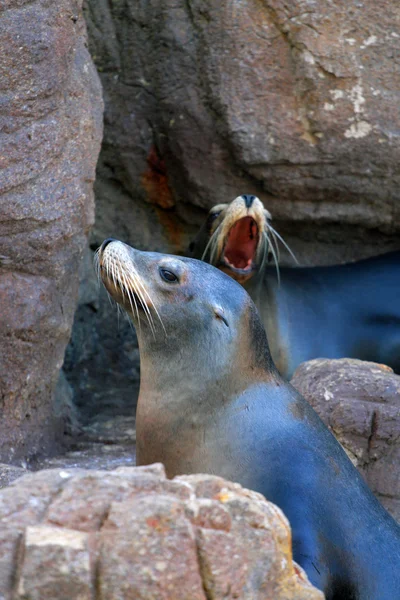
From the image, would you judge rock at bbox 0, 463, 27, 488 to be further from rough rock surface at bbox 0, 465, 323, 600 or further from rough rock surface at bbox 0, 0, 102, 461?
rough rock surface at bbox 0, 465, 323, 600

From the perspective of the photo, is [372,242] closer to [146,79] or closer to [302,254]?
[302,254]

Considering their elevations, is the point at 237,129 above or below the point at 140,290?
below

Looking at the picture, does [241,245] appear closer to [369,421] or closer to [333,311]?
[333,311]

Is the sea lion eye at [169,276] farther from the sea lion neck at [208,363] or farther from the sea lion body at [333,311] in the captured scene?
the sea lion body at [333,311]

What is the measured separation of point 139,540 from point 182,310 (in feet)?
6.45

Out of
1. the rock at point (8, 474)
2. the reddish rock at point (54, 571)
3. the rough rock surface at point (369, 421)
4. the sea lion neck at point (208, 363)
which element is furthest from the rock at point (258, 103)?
the reddish rock at point (54, 571)

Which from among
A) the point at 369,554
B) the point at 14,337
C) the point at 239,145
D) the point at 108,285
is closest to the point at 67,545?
the point at 369,554

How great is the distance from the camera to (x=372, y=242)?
23.9ft

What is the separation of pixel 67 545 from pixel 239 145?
15.1ft

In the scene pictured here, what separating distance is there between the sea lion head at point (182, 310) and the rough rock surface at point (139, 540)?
163 cm

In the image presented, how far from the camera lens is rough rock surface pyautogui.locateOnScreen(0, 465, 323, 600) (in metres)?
2.22

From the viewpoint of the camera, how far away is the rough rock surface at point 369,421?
4.47 m

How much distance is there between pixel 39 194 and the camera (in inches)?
186

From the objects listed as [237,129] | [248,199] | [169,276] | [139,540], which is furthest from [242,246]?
[139,540]
